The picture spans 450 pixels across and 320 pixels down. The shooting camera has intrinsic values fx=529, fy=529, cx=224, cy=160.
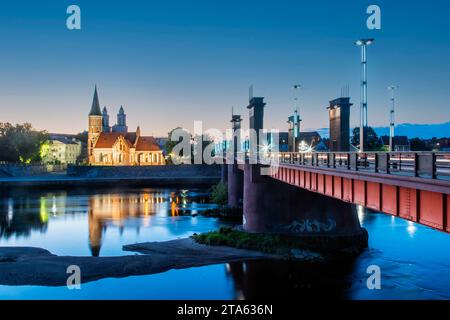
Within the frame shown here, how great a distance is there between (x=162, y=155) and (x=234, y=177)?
400ft

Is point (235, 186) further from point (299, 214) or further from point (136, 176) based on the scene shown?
point (136, 176)

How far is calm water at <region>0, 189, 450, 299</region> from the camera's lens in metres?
31.6

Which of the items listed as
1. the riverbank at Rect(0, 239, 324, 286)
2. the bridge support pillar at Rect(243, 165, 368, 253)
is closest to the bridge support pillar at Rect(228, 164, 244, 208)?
the bridge support pillar at Rect(243, 165, 368, 253)

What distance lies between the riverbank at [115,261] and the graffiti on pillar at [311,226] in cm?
487

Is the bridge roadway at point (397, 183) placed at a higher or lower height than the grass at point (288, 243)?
higher

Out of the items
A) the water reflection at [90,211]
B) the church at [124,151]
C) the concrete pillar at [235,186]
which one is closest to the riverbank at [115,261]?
the water reflection at [90,211]

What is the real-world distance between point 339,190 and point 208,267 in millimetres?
14006

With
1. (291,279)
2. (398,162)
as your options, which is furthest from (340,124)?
(398,162)

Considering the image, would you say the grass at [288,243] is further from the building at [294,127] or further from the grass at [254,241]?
the building at [294,127]

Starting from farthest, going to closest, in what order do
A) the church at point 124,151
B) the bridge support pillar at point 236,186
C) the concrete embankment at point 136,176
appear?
the church at point 124,151 → the concrete embankment at point 136,176 → the bridge support pillar at point 236,186

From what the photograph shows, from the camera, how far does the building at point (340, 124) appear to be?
42.1 meters

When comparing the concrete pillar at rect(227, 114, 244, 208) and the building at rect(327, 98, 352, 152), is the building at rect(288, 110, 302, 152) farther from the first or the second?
the building at rect(327, 98, 352, 152)
